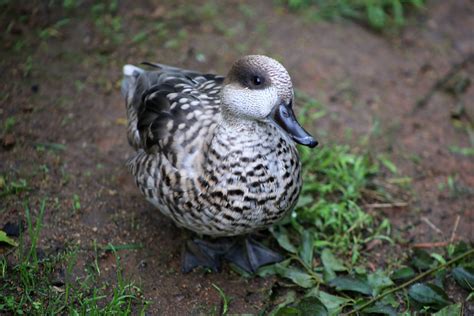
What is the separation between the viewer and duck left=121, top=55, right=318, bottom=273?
2.52 metres

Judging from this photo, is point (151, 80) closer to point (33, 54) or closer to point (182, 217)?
point (182, 217)

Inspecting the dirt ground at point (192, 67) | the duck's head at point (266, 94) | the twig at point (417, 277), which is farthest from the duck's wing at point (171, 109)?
the twig at point (417, 277)

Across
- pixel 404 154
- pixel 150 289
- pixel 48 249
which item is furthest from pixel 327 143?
pixel 48 249

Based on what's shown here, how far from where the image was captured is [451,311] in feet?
8.93

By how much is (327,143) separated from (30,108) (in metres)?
1.90

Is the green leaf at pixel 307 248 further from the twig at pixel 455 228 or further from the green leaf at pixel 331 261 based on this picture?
the twig at pixel 455 228

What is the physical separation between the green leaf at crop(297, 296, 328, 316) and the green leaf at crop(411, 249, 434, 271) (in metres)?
0.70

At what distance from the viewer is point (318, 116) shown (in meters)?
4.03

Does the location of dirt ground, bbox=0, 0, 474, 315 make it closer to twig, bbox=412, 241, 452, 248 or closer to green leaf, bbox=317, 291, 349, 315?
twig, bbox=412, 241, 452, 248

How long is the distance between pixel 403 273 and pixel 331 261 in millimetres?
368

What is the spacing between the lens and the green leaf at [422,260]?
3078 millimetres

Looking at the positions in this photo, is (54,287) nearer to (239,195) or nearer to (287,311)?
(239,195)

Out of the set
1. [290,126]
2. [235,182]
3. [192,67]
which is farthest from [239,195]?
[192,67]

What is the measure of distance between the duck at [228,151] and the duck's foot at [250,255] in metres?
0.33
